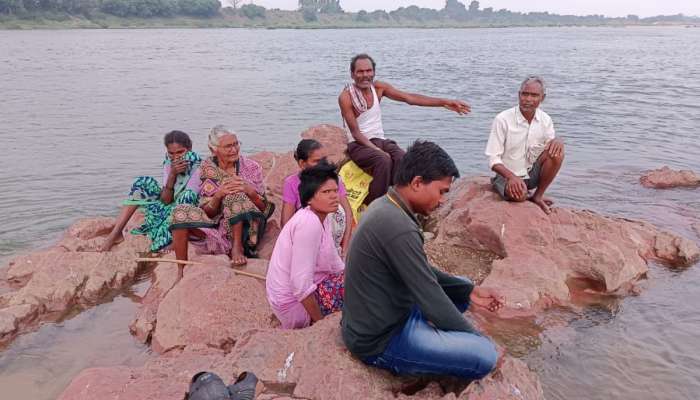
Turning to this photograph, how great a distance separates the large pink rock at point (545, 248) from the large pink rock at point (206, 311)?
1872mm

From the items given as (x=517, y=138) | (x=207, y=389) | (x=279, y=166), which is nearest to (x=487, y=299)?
(x=207, y=389)

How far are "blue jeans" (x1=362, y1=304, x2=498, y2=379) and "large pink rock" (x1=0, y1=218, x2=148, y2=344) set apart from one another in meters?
3.12

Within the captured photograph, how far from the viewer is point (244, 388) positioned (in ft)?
8.54

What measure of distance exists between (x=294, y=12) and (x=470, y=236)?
89095 mm

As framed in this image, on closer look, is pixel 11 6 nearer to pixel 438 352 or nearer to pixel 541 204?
pixel 541 204

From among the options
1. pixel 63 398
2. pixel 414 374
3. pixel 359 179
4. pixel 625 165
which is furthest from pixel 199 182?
pixel 625 165

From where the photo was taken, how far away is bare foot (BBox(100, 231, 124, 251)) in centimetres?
563

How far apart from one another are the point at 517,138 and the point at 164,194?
140 inches

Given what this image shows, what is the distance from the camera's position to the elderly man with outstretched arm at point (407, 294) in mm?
2545

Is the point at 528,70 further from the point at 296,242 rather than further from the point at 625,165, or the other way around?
the point at 296,242

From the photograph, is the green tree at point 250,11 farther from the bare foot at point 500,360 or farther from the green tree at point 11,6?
the bare foot at point 500,360

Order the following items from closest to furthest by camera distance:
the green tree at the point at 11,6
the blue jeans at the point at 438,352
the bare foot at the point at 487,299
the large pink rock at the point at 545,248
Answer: the blue jeans at the point at 438,352
the bare foot at the point at 487,299
the large pink rock at the point at 545,248
the green tree at the point at 11,6

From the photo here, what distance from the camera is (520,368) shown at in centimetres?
286

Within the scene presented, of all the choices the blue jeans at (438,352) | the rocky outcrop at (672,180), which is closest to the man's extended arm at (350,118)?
the blue jeans at (438,352)
